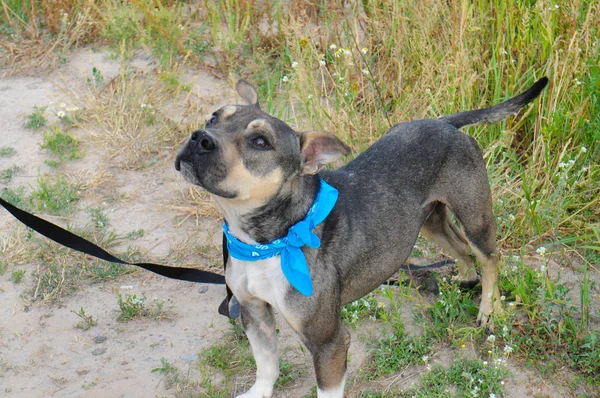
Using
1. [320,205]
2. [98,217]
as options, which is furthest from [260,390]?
[98,217]

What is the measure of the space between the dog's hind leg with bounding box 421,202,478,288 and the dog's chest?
1.66 meters

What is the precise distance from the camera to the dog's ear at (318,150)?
12.6 ft

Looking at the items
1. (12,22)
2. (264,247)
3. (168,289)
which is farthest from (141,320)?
(12,22)

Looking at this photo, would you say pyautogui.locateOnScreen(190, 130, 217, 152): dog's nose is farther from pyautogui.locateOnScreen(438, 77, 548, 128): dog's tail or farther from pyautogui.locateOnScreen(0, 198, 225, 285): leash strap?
pyautogui.locateOnScreen(438, 77, 548, 128): dog's tail

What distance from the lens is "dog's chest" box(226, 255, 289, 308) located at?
3955 mm

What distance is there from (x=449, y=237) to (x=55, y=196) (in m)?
3.56

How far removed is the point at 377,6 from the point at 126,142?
2.87m

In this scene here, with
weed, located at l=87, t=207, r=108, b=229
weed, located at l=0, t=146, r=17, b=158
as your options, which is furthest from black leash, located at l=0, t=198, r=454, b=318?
weed, located at l=0, t=146, r=17, b=158

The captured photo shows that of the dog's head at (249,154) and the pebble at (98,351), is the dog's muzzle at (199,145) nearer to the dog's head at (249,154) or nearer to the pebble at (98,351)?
the dog's head at (249,154)

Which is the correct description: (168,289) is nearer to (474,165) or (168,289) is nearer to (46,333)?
(46,333)

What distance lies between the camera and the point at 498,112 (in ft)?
15.8

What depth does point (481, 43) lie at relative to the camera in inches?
265

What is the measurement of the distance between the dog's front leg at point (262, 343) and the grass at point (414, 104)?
28 centimetres

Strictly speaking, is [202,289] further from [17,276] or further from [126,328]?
[17,276]
